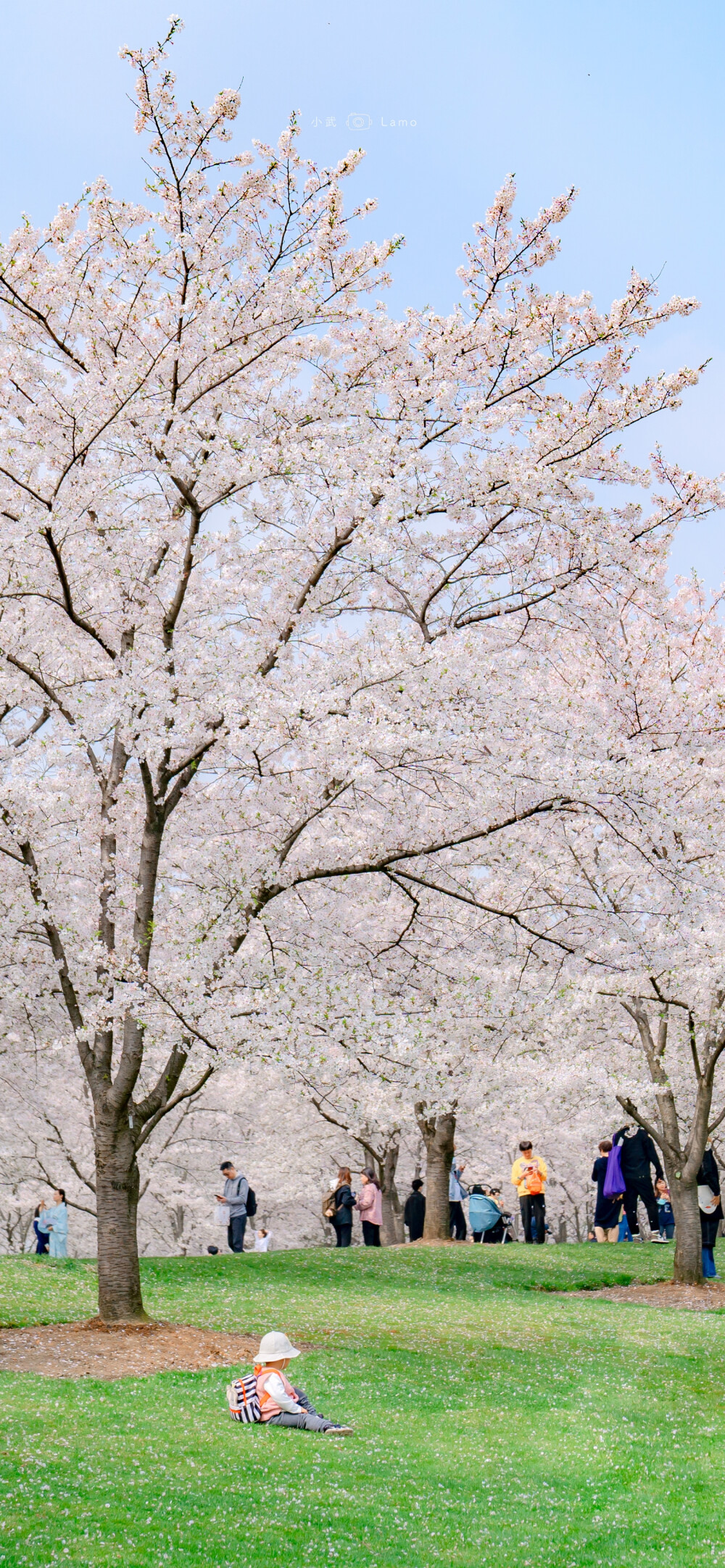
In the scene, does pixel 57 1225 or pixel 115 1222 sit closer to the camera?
pixel 115 1222

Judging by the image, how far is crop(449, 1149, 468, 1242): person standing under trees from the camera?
2645 cm

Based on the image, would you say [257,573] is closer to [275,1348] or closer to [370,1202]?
[275,1348]

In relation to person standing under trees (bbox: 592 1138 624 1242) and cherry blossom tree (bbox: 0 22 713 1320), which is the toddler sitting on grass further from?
person standing under trees (bbox: 592 1138 624 1242)

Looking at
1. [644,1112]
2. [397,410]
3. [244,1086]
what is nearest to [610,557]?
[397,410]

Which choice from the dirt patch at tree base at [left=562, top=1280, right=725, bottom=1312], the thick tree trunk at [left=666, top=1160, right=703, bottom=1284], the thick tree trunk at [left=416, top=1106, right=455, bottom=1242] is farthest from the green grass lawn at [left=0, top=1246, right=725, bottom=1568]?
the thick tree trunk at [left=416, top=1106, right=455, bottom=1242]

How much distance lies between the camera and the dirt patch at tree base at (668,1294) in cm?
1811

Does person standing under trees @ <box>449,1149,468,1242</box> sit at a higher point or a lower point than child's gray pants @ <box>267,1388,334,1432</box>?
higher

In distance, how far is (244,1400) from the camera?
30.7ft

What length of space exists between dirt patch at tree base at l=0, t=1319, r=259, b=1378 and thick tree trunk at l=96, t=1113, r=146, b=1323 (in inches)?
8.8

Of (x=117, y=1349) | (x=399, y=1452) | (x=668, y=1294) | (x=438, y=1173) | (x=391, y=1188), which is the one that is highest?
(x=438, y=1173)

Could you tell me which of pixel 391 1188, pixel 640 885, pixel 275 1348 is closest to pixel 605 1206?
pixel 391 1188

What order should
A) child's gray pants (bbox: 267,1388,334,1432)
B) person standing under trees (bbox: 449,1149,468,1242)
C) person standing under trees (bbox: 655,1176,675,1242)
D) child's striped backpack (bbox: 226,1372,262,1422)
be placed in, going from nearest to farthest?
1. child's gray pants (bbox: 267,1388,334,1432)
2. child's striped backpack (bbox: 226,1372,262,1422)
3. person standing under trees (bbox: 449,1149,468,1242)
4. person standing under trees (bbox: 655,1176,675,1242)

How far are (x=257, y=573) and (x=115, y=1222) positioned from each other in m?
7.35

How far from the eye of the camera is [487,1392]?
36.8 feet
